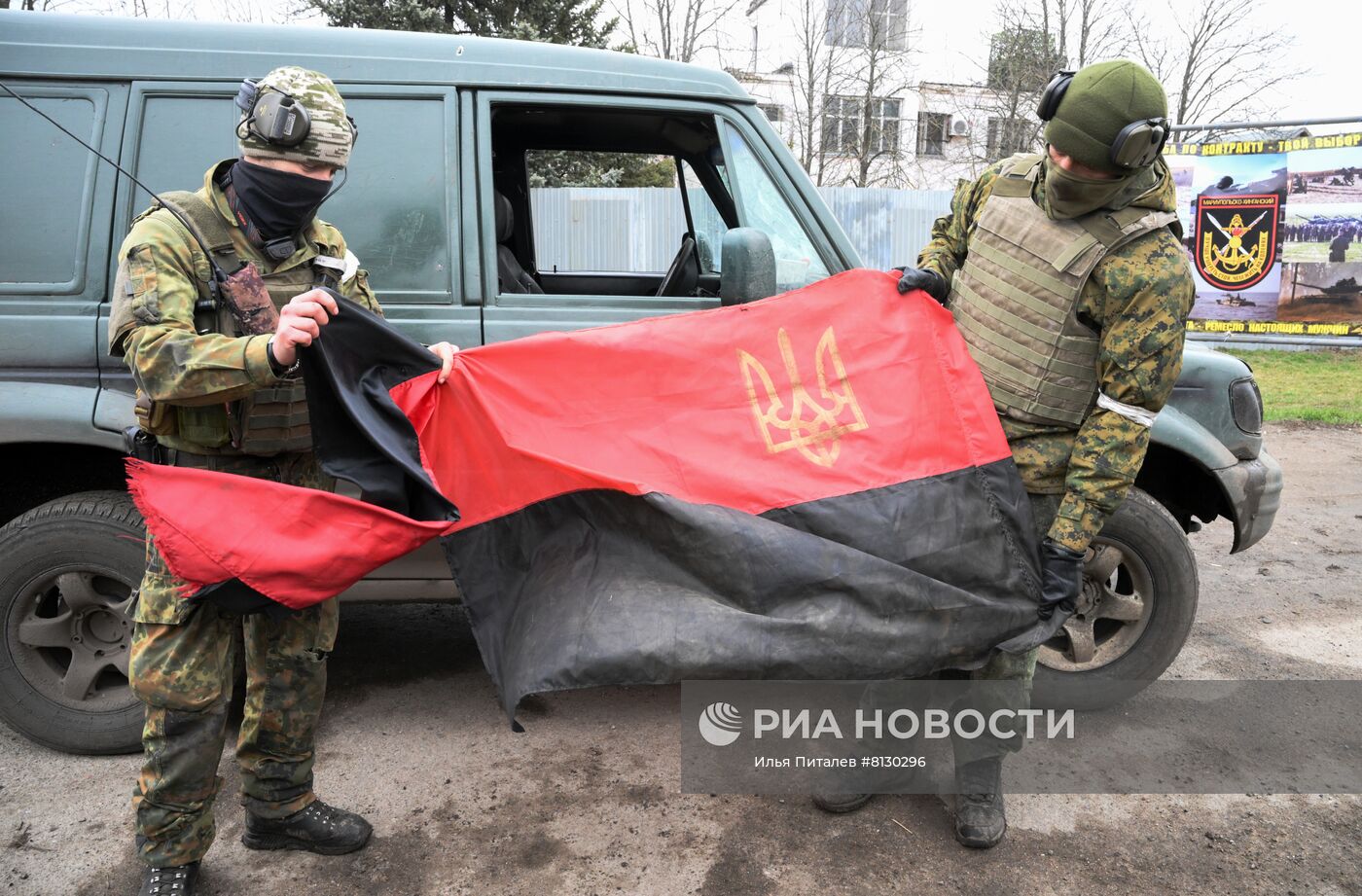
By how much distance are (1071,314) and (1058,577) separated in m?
0.76

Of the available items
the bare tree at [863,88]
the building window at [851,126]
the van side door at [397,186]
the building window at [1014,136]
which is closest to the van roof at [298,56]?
the van side door at [397,186]

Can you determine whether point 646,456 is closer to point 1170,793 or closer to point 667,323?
point 667,323

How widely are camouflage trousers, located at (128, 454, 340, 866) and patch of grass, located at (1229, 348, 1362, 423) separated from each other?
327 inches

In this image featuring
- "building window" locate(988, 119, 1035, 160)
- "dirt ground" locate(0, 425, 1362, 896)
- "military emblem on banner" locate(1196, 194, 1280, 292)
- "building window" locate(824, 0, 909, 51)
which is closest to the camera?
"dirt ground" locate(0, 425, 1362, 896)

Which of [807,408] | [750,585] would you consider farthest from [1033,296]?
[750,585]

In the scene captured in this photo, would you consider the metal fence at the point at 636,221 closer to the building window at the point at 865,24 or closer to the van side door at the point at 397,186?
the van side door at the point at 397,186

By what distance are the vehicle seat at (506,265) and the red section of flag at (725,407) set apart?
25.3 inches

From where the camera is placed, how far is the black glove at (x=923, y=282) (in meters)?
2.92

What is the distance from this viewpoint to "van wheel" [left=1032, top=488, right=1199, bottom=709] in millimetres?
3422

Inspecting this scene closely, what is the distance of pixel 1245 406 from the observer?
359 centimetres

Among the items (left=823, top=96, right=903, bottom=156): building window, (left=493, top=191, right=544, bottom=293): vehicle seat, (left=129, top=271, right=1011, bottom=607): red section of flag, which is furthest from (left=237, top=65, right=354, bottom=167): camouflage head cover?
Result: (left=823, top=96, right=903, bottom=156): building window

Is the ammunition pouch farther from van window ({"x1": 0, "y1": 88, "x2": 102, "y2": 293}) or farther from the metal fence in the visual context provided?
the metal fence

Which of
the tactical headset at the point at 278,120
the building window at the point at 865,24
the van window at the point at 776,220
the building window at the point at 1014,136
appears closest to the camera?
the tactical headset at the point at 278,120

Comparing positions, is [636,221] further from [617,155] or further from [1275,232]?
[617,155]
